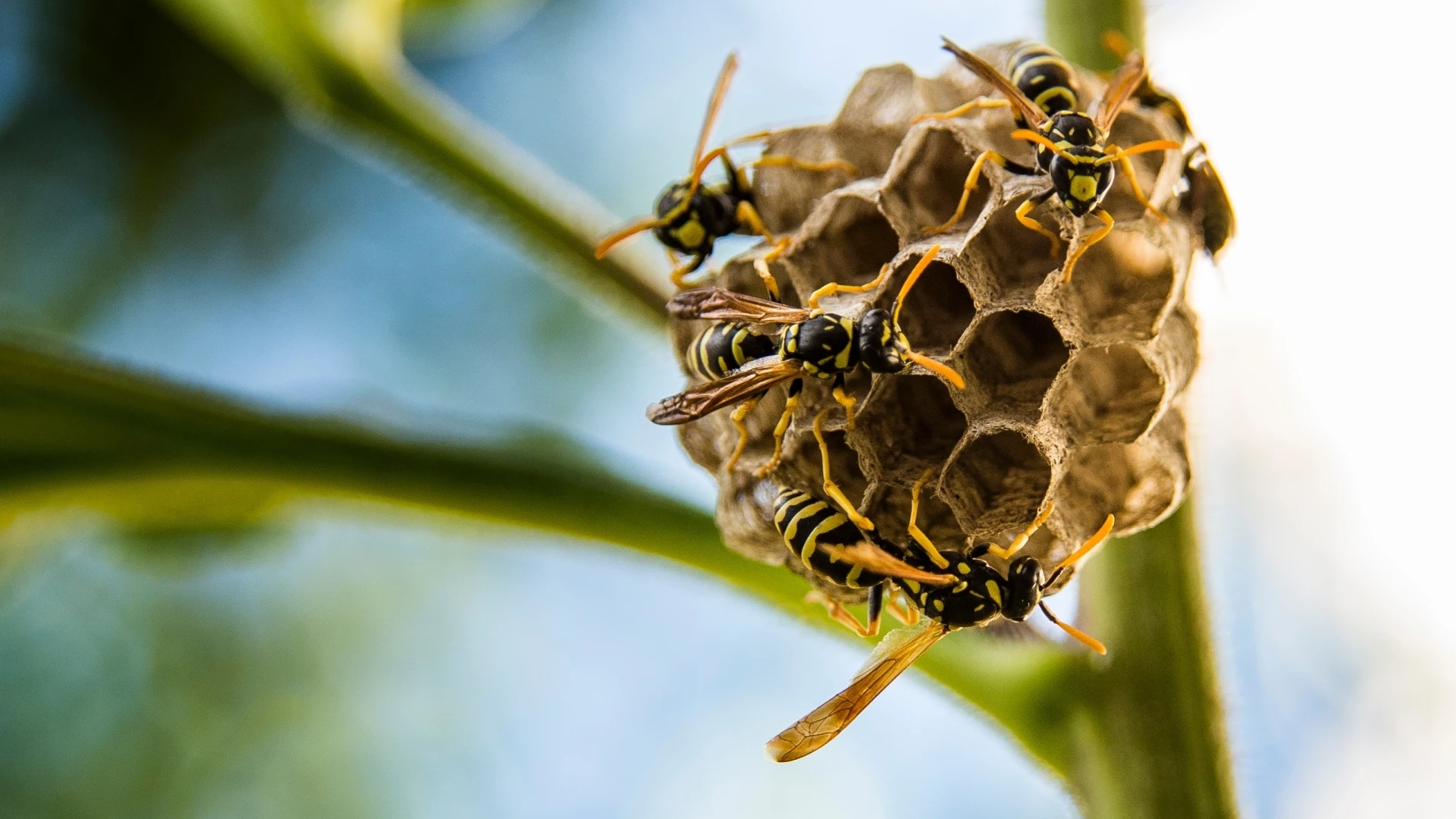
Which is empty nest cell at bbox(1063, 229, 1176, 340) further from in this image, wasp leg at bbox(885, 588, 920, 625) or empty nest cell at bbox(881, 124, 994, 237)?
wasp leg at bbox(885, 588, 920, 625)

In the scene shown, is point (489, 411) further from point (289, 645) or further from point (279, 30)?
point (279, 30)

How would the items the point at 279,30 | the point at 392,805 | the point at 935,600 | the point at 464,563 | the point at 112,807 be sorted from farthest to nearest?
the point at 464,563
the point at 392,805
the point at 112,807
the point at 279,30
the point at 935,600

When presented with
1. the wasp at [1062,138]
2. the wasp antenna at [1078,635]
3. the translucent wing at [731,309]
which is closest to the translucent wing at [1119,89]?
the wasp at [1062,138]

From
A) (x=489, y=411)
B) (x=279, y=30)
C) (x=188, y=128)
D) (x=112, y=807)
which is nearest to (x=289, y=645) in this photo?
(x=112, y=807)

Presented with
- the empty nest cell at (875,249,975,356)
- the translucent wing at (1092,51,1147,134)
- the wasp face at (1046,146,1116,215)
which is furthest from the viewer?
the empty nest cell at (875,249,975,356)

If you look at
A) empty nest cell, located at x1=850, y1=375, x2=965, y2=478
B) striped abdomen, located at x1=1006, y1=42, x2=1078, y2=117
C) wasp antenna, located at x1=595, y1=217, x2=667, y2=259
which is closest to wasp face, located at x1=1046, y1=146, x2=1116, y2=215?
striped abdomen, located at x1=1006, y1=42, x2=1078, y2=117

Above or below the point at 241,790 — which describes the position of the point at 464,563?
above

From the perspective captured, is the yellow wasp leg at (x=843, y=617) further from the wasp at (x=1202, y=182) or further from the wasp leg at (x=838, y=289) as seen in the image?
the wasp at (x=1202, y=182)
